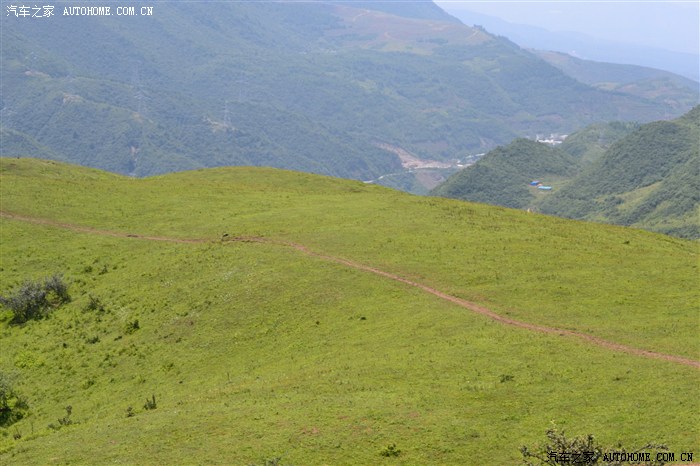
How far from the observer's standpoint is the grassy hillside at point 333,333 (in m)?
32.2

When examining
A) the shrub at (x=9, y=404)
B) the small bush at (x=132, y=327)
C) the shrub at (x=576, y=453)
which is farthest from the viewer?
the small bush at (x=132, y=327)

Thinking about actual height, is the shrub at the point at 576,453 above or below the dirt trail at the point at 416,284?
above

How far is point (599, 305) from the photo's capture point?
1816 inches

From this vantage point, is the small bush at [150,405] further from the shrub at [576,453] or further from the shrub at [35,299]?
the shrub at [576,453]

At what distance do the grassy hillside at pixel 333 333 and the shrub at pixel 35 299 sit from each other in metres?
1.02

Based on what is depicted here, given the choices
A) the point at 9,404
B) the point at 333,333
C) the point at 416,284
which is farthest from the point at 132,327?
the point at 416,284

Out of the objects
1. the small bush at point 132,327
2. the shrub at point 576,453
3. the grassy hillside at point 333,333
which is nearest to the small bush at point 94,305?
the grassy hillside at point 333,333

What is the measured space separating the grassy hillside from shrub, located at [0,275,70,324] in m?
1.02

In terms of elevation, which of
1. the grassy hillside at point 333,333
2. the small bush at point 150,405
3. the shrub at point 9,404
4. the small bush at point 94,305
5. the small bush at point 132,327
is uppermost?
the grassy hillside at point 333,333

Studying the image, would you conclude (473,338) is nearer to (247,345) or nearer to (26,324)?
(247,345)

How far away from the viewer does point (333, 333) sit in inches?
1784

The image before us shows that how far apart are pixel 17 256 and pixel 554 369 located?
47031mm

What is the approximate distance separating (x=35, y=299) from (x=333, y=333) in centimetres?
2459

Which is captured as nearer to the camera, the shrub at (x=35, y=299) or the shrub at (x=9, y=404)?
the shrub at (x=9, y=404)
